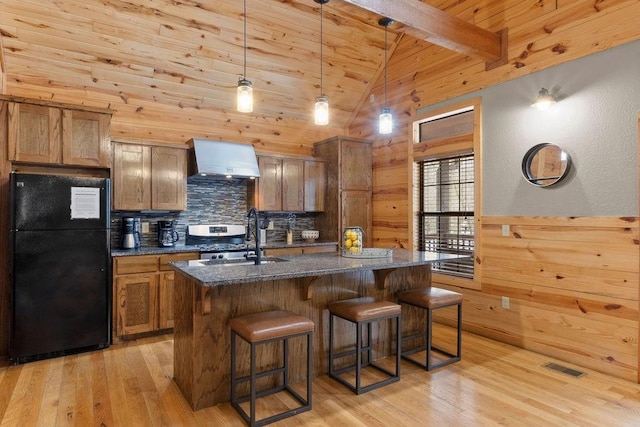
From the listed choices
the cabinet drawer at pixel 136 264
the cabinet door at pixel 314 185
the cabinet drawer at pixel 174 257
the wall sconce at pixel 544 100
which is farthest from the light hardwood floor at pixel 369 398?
the cabinet door at pixel 314 185

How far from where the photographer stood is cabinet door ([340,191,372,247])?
517cm

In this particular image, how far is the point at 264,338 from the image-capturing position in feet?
7.34

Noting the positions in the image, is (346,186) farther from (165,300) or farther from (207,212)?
(165,300)

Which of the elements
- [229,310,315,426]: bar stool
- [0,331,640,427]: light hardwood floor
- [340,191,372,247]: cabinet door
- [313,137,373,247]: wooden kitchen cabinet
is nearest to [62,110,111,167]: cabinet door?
[0,331,640,427]: light hardwood floor

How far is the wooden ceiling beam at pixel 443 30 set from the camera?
2944 millimetres

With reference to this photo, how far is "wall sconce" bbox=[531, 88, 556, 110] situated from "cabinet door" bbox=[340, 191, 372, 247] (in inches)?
96.5

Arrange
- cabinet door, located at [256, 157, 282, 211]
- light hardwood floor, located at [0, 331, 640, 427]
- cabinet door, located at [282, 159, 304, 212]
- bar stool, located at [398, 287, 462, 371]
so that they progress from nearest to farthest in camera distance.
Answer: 1. light hardwood floor, located at [0, 331, 640, 427]
2. bar stool, located at [398, 287, 462, 371]
3. cabinet door, located at [256, 157, 282, 211]
4. cabinet door, located at [282, 159, 304, 212]

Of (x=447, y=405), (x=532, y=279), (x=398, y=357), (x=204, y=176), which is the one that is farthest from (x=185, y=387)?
(x=532, y=279)

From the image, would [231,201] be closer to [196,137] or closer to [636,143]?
[196,137]

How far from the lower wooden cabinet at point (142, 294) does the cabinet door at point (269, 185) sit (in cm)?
130

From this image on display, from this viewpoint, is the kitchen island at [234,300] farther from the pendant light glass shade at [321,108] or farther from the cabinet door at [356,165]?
the cabinet door at [356,165]

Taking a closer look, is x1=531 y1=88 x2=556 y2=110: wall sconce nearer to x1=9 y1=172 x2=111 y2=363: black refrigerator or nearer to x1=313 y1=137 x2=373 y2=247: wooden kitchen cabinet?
x1=313 y1=137 x2=373 y2=247: wooden kitchen cabinet

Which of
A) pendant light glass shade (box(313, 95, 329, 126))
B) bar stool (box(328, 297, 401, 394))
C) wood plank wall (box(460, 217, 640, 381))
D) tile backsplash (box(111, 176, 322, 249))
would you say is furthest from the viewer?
tile backsplash (box(111, 176, 322, 249))

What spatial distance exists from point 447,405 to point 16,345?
3.35 metres
